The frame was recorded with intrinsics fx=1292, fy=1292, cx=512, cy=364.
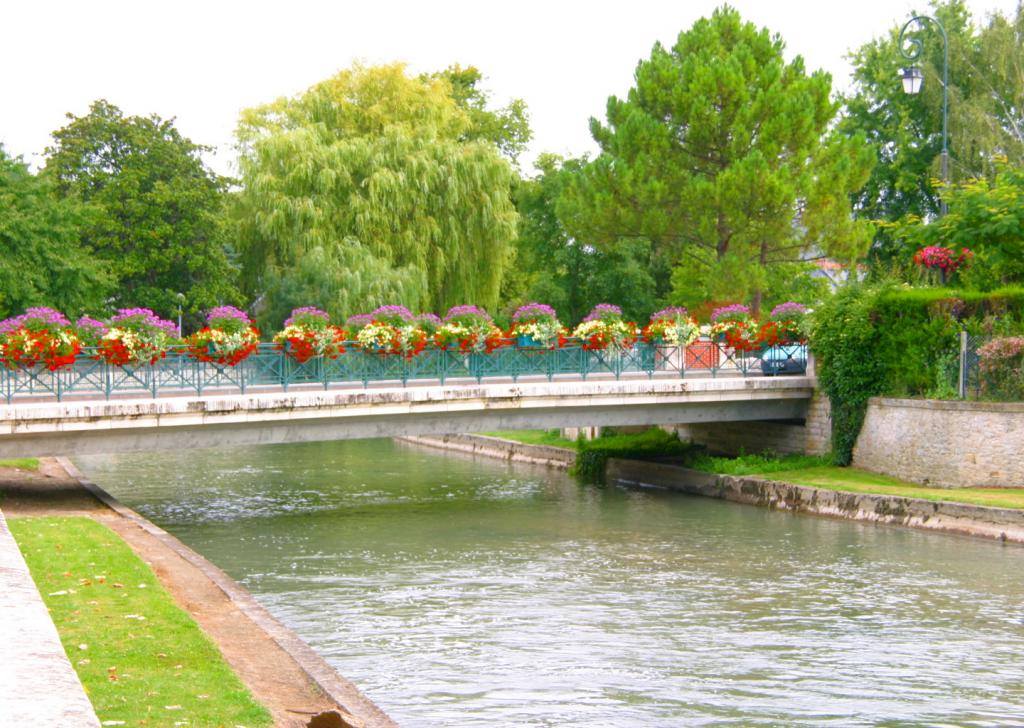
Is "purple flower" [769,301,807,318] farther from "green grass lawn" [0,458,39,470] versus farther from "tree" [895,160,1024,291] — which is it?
"green grass lawn" [0,458,39,470]

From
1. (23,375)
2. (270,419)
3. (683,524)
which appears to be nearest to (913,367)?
(683,524)

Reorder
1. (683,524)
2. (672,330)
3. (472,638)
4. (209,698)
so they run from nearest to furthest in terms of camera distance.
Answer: (209,698)
(472,638)
(683,524)
(672,330)

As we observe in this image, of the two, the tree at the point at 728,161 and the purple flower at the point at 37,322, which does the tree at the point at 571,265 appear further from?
the purple flower at the point at 37,322

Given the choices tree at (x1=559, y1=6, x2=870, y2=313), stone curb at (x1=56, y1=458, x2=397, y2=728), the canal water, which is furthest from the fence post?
stone curb at (x1=56, y1=458, x2=397, y2=728)

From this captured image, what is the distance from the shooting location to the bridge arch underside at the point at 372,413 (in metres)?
22.5

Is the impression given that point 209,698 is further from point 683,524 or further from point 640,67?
point 640,67

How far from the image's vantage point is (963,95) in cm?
4625

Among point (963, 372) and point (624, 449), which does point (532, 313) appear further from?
point (963, 372)

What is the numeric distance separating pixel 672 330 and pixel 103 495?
12497mm

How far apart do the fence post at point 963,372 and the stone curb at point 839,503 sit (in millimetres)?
3379

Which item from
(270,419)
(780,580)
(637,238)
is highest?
(637,238)

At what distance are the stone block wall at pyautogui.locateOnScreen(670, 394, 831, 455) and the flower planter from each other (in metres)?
2.53

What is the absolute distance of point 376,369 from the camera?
83.8 feet

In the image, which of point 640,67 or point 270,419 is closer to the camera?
point 270,419
